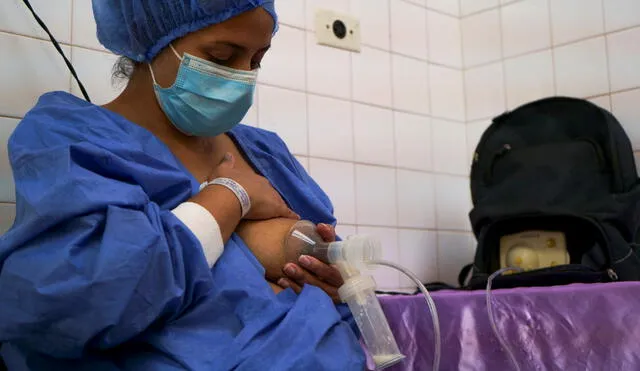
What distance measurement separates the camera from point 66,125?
0.94m

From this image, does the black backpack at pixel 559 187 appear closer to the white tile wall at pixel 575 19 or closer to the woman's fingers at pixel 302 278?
the white tile wall at pixel 575 19

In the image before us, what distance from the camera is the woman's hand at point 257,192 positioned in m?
1.01

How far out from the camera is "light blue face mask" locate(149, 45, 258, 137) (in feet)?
3.43

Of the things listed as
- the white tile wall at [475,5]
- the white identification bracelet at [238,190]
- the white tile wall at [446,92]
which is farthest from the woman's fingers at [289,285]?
the white tile wall at [475,5]

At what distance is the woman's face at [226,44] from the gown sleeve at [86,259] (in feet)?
0.75

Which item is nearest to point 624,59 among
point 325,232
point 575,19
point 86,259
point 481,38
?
point 575,19

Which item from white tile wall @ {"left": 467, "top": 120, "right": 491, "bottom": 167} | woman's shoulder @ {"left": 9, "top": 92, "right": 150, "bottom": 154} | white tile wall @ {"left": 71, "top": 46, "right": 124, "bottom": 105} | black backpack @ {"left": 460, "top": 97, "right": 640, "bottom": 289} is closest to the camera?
woman's shoulder @ {"left": 9, "top": 92, "right": 150, "bottom": 154}

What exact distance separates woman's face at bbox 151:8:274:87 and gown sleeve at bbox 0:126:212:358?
228mm

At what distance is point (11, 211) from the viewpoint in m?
1.25

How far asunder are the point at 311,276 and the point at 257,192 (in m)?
0.14

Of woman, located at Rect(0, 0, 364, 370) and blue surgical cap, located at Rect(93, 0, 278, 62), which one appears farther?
blue surgical cap, located at Rect(93, 0, 278, 62)

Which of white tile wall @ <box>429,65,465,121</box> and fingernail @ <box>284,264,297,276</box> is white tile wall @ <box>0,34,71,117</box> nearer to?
fingernail @ <box>284,264,297,276</box>

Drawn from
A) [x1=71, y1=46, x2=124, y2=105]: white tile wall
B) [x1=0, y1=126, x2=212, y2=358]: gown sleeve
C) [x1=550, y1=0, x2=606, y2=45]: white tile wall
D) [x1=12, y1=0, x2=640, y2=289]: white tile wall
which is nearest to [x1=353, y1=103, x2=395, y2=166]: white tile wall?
[x1=12, y1=0, x2=640, y2=289]: white tile wall

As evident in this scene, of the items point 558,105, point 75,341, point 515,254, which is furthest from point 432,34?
point 75,341
